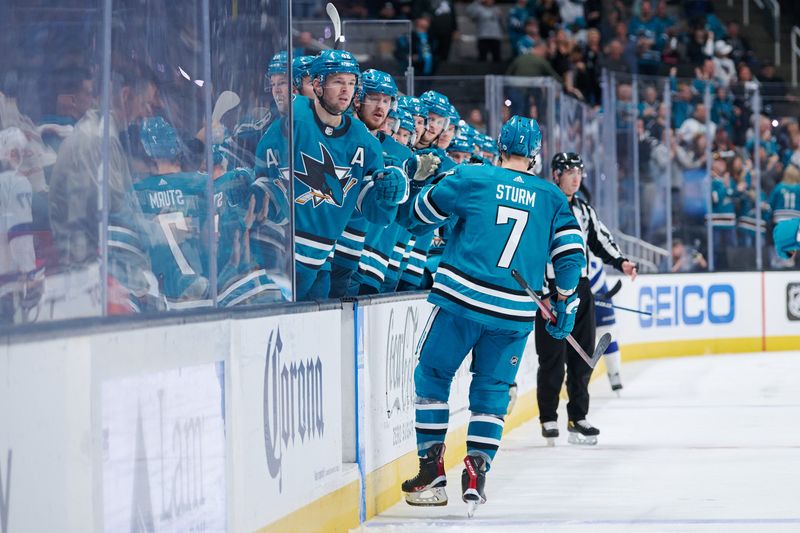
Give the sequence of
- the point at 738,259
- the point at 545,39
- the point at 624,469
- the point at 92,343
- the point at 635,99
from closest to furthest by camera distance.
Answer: the point at 92,343
the point at 624,469
the point at 635,99
the point at 738,259
the point at 545,39

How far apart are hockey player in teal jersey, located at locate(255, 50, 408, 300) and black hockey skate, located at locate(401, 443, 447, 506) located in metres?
0.79

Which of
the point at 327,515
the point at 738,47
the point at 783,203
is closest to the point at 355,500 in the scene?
the point at 327,515

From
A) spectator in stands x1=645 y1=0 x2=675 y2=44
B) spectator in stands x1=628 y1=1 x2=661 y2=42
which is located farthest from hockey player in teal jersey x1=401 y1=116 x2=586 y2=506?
spectator in stands x1=645 y1=0 x2=675 y2=44

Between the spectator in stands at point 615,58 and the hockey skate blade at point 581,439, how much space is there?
27.8 ft

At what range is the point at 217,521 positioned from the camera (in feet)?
13.0

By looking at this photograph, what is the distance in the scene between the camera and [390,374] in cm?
623

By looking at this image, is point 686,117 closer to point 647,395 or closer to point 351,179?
point 647,395

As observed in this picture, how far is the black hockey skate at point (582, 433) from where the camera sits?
8164 millimetres

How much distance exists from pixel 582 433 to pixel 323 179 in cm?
283

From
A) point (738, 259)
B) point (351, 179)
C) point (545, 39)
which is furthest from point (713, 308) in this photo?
point (351, 179)

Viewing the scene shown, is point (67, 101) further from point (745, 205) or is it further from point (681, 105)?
point (745, 205)

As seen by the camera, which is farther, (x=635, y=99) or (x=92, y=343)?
(x=635, y=99)

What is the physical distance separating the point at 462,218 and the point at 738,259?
9.81 m

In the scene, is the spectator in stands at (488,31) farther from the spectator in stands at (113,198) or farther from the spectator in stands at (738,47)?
the spectator in stands at (113,198)
